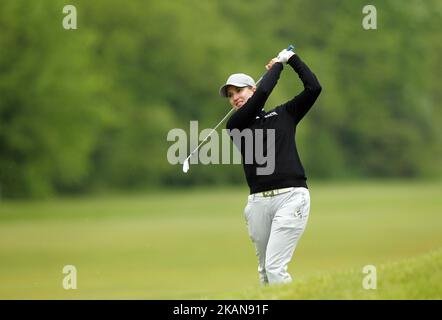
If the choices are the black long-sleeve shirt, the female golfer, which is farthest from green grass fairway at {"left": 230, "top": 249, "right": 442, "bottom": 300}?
the black long-sleeve shirt

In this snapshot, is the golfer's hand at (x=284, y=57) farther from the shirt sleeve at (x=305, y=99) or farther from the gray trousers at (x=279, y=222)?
the gray trousers at (x=279, y=222)

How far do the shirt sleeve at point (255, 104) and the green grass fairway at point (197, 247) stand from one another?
1633mm

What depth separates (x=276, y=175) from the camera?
394 inches

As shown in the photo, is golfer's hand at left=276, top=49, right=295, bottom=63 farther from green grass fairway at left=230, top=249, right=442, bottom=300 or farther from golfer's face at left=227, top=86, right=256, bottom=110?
green grass fairway at left=230, top=249, right=442, bottom=300

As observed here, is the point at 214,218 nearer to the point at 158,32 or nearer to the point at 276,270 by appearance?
the point at 158,32

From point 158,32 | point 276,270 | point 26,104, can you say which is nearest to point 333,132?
point 158,32

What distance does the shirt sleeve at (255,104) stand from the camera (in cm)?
998

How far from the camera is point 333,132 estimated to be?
85375 millimetres

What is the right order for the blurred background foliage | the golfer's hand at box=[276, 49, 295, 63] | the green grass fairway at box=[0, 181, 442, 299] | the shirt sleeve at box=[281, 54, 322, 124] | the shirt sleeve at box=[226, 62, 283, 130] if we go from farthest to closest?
the blurred background foliage
the green grass fairway at box=[0, 181, 442, 299]
the golfer's hand at box=[276, 49, 295, 63]
the shirt sleeve at box=[281, 54, 322, 124]
the shirt sleeve at box=[226, 62, 283, 130]

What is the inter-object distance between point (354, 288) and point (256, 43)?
7332 cm

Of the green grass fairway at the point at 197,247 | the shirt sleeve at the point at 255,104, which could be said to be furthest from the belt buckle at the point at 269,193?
the green grass fairway at the point at 197,247

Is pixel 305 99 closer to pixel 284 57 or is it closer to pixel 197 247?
pixel 284 57

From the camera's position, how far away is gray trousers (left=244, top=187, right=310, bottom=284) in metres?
10.0

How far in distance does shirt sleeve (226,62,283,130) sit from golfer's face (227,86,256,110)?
0.94ft
